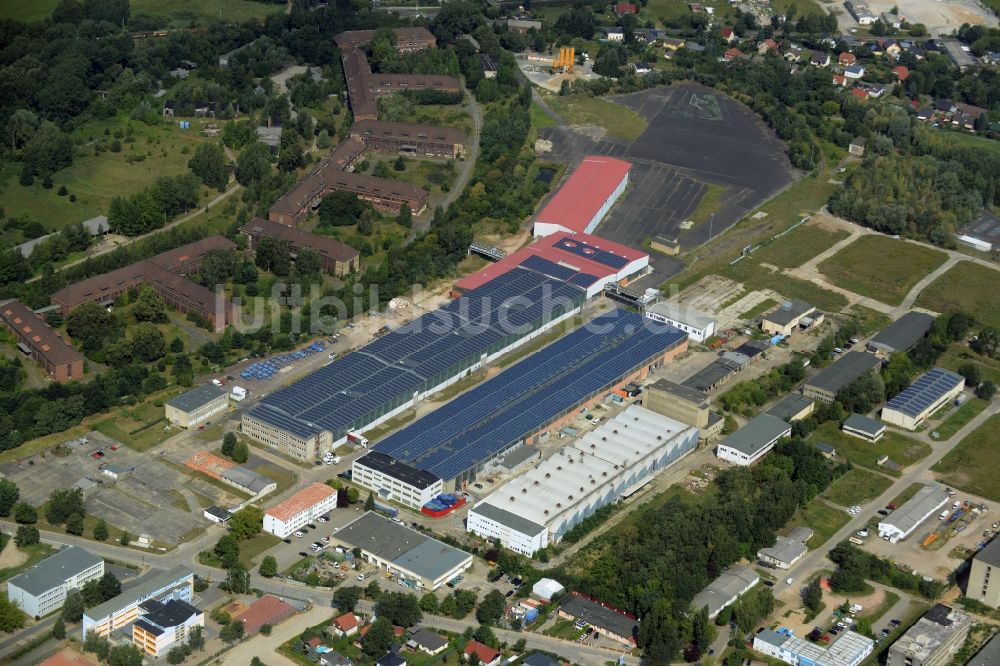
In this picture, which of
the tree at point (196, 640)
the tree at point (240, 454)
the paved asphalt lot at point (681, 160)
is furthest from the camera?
the paved asphalt lot at point (681, 160)

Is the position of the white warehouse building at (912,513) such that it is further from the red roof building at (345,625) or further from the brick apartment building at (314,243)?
the brick apartment building at (314,243)

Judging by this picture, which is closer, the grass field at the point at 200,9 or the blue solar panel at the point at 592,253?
the blue solar panel at the point at 592,253

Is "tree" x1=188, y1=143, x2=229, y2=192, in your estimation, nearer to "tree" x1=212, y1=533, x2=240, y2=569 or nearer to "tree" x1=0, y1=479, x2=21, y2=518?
"tree" x1=0, y1=479, x2=21, y2=518

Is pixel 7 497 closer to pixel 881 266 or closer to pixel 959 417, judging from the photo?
pixel 959 417

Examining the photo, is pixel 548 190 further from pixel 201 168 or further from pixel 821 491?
pixel 821 491

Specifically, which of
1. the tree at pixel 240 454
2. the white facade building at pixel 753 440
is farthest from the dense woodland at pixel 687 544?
the tree at pixel 240 454

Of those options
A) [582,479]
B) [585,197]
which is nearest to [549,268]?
[585,197]

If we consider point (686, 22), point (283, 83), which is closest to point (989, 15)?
point (686, 22)
